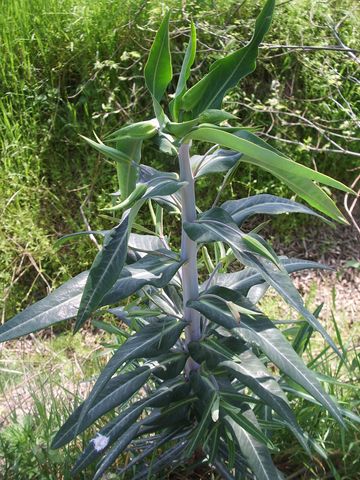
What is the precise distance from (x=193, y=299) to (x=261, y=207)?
0.29 m

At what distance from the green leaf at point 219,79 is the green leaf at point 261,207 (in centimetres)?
29

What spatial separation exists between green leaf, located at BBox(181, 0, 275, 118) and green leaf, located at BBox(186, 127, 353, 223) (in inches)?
5.3

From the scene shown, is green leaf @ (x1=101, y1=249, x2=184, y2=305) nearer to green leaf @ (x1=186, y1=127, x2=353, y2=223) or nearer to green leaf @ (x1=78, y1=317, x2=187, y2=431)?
green leaf @ (x1=78, y1=317, x2=187, y2=431)

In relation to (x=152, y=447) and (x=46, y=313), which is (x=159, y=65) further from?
(x=152, y=447)

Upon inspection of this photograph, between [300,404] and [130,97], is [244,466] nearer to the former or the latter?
[300,404]

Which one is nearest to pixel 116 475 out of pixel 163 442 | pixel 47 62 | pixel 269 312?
pixel 163 442

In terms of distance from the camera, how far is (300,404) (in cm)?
213

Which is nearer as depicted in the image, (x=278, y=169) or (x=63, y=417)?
(x=278, y=169)

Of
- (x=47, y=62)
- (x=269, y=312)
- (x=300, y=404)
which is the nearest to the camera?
(x=300, y=404)

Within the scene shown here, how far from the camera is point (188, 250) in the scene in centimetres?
162

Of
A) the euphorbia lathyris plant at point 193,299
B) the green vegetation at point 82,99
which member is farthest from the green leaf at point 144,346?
the green vegetation at point 82,99

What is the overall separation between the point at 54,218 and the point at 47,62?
0.93 meters

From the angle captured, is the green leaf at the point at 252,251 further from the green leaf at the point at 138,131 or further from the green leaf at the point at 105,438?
the green leaf at the point at 105,438

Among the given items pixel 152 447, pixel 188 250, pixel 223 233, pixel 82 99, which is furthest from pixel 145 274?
pixel 82 99
